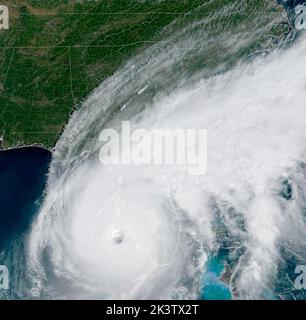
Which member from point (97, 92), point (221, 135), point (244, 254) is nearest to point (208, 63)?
point (221, 135)

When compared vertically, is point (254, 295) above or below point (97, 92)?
below

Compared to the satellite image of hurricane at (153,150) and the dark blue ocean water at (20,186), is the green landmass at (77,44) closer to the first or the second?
the satellite image of hurricane at (153,150)

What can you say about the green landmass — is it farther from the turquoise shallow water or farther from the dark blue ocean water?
the turquoise shallow water

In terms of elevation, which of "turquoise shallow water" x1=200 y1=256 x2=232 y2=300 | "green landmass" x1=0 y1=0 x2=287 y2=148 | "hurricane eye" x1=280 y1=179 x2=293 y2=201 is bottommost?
"turquoise shallow water" x1=200 y1=256 x2=232 y2=300

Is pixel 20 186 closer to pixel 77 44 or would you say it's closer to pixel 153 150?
pixel 153 150

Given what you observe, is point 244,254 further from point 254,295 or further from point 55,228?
point 55,228

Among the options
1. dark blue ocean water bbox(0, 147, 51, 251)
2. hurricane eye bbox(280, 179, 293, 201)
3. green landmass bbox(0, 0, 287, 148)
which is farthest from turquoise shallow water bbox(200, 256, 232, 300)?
green landmass bbox(0, 0, 287, 148)
